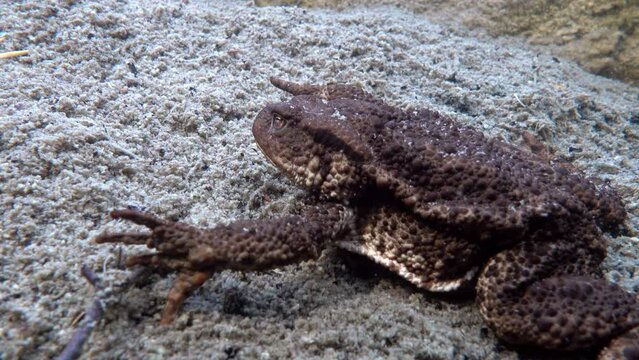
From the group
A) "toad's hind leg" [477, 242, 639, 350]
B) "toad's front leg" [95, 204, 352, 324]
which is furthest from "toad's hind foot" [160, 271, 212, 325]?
"toad's hind leg" [477, 242, 639, 350]

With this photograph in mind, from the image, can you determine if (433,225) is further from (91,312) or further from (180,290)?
(91,312)

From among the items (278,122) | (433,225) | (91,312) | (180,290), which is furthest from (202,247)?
(433,225)

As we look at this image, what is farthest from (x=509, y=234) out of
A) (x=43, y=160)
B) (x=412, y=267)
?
(x=43, y=160)

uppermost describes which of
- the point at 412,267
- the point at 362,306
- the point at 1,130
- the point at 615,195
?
the point at 1,130

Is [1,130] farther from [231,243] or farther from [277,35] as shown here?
[277,35]

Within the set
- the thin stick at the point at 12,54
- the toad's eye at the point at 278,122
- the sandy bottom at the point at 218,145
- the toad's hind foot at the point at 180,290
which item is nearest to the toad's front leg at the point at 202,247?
the toad's hind foot at the point at 180,290

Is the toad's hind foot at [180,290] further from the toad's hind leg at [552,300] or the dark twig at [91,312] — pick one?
the toad's hind leg at [552,300]

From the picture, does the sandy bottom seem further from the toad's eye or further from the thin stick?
the toad's eye
